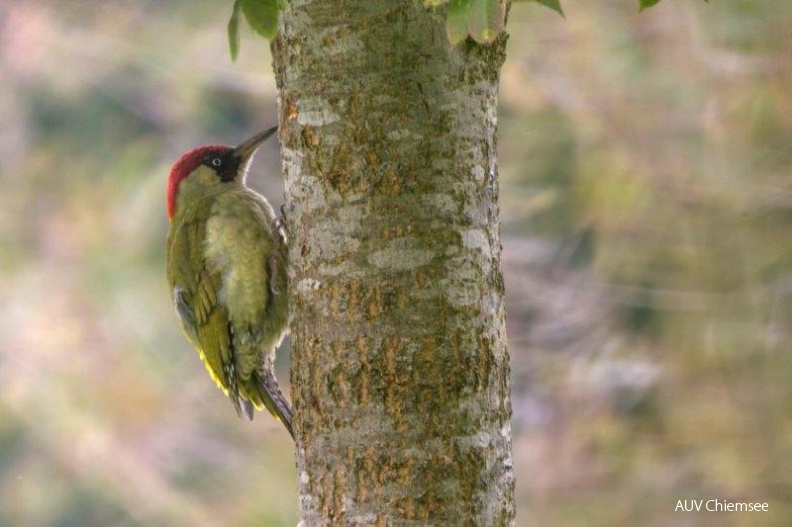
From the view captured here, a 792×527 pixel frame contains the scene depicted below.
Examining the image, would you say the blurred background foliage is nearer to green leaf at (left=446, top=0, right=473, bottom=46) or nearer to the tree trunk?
the tree trunk

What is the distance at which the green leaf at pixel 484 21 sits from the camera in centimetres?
134

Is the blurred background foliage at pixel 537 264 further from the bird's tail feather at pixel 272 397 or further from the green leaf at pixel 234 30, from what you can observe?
the green leaf at pixel 234 30

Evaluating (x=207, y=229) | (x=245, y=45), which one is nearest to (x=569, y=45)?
(x=245, y=45)

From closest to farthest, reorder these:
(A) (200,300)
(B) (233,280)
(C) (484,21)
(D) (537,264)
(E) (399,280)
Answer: (C) (484,21)
(E) (399,280)
(B) (233,280)
(A) (200,300)
(D) (537,264)

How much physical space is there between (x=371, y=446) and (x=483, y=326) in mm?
246

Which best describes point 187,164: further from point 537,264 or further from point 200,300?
point 537,264

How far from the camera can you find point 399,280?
171 centimetres

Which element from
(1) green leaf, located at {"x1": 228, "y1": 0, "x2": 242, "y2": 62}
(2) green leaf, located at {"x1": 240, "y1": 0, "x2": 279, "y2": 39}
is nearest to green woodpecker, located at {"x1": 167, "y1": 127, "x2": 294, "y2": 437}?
(1) green leaf, located at {"x1": 228, "y1": 0, "x2": 242, "y2": 62}

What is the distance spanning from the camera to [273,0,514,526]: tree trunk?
168cm

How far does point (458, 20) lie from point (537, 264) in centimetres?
454

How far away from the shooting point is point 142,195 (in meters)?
7.09

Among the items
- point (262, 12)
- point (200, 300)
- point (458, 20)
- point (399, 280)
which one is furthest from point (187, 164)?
point (458, 20)

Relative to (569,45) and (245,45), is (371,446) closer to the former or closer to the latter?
(569,45)

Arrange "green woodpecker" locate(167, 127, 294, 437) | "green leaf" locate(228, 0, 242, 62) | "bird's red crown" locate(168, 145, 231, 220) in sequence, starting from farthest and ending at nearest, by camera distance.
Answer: "bird's red crown" locate(168, 145, 231, 220)
"green woodpecker" locate(167, 127, 294, 437)
"green leaf" locate(228, 0, 242, 62)
